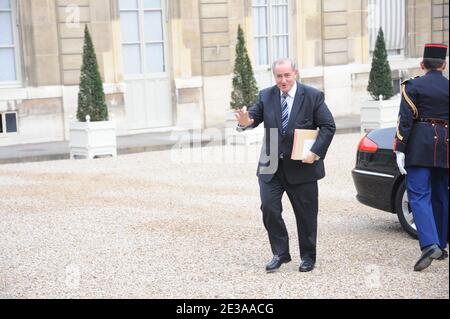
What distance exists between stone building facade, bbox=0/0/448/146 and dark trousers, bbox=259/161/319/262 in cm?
995

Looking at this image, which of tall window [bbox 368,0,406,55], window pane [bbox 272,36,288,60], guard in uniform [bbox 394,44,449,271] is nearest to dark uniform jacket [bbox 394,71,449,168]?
guard in uniform [bbox 394,44,449,271]

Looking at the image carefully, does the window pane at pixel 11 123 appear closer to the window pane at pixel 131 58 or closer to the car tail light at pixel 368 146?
the window pane at pixel 131 58

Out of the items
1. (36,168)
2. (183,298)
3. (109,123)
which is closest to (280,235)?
(183,298)

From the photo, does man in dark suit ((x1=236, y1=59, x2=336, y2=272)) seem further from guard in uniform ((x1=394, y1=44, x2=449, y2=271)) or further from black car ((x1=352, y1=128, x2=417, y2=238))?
black car ((x1=352, y1=128, x2=417, y2=238))

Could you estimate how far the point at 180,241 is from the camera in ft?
27.9

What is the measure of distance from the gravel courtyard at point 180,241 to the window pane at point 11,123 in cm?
440

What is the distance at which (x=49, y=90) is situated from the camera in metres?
18.1

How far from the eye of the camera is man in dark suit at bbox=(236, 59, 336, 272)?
22.9ft

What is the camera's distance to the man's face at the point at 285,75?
692 centimetres

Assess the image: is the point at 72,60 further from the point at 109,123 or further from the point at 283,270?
the point at 283,270

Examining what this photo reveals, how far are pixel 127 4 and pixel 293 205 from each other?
1289cm

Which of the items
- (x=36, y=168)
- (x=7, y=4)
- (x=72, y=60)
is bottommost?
(x=36, y=168)

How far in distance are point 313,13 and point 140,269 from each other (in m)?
14.9

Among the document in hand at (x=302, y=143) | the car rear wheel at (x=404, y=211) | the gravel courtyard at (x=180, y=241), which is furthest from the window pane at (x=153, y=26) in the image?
the document in hand at (x=302, y=143)
